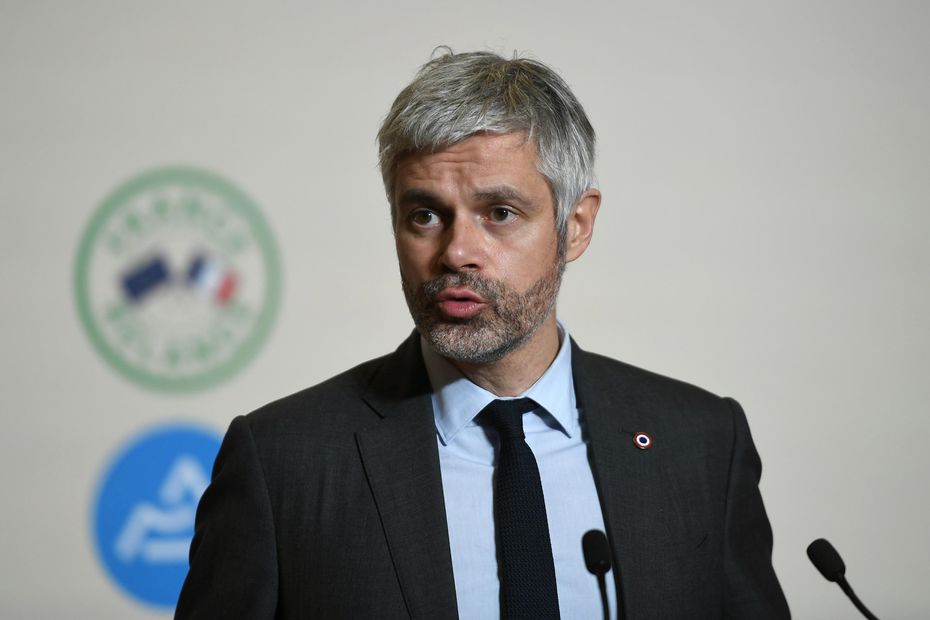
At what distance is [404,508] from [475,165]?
58cm

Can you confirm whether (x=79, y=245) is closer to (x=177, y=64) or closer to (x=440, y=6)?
(x=177, y=64)

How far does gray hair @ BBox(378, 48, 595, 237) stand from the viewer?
1667mm

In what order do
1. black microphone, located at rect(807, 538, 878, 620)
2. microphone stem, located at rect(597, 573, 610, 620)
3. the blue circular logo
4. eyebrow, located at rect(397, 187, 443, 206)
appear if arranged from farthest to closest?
the blue circular logo
eyebrow, located at rect(397, 187, 443, 206)
microphone stem, located at rect(597, 573, 610, 620)
black microphone, located at rect(807, 538, 878, 620)

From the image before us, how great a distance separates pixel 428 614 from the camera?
1.54 metres

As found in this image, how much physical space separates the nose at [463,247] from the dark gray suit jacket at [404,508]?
26 cm

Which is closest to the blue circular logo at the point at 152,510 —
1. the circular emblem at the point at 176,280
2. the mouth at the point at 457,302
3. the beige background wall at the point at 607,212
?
the beige background wall at the point at 607,212

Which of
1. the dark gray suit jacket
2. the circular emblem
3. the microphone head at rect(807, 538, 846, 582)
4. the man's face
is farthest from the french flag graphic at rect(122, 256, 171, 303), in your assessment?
the microphone head at rect(807, 538, 846, 582)

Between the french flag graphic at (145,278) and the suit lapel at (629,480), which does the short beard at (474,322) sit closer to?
the suit lapel at (629,480)

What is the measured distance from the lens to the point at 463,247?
163 cm

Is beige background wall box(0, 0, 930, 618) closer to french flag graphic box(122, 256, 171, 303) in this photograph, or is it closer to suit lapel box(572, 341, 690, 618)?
french flag graphic box(122, 256, 171, 303)

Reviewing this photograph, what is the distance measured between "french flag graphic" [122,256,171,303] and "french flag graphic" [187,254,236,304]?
0.08 m

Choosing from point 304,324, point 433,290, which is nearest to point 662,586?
point 433,290

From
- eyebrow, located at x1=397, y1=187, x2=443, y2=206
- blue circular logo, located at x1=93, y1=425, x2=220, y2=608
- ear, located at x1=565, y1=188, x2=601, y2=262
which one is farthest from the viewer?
blue circular logo, located at x1=93, y1=425, x2=220, y2=608

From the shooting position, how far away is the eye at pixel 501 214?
1.69 m
